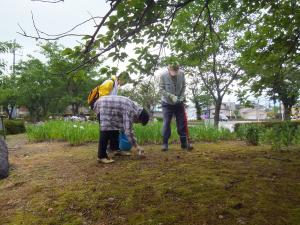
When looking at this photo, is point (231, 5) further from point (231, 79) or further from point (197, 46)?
point (231, 79)

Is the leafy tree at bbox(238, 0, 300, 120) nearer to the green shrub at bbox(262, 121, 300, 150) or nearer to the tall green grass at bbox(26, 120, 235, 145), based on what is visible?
the green shrub at bbox(262, 121, 300, 150)

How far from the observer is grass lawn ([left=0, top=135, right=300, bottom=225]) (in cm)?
274

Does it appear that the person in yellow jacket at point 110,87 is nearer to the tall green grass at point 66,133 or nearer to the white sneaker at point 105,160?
the white sneaker at point 105,160

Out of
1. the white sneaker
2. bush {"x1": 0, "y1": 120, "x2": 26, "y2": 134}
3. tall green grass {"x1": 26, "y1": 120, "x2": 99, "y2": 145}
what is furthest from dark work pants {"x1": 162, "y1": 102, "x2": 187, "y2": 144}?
bush {"x1": 0, "y1": 120, "x2": 26, "y2": 134}

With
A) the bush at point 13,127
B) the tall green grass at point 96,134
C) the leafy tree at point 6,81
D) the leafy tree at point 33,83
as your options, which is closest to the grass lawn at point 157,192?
the tall green grass at point 96,134

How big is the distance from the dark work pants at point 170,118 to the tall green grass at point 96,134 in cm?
137

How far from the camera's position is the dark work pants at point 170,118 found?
6.18 meters

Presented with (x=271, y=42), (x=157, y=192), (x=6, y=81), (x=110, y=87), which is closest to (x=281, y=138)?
(x=271, y=42)

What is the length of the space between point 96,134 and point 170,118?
250 cm

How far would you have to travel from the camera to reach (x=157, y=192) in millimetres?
3338

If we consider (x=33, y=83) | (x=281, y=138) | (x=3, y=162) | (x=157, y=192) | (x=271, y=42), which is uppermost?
(x=33, y=83)

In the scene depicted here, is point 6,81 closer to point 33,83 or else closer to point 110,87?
point 33,83

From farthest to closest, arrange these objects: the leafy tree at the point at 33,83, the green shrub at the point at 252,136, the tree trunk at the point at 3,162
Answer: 1. the leafy tree at the point at 33,83
2. the green shrub at the point at 252,136
3. the tree trunk at the point at 3,162

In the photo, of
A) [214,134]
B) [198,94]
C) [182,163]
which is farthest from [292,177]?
[198,94]
